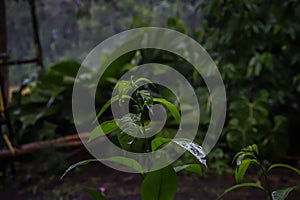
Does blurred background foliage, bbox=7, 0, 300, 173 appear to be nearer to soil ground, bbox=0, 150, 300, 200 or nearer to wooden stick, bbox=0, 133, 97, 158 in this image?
wooden stick, bbox=0, 133, 97, 158

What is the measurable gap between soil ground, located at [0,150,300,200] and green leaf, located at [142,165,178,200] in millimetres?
979

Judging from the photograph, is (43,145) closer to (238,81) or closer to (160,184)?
(238,81)

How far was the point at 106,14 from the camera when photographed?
13.6ft

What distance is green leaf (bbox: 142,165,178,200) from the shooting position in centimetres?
70

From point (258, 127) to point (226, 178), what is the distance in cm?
43

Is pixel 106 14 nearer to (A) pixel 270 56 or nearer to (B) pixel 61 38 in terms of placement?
(B) pixel 61 38

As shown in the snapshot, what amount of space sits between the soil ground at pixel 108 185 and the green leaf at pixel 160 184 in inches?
38.5

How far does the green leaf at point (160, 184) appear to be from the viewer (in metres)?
0.70

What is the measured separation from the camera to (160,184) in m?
0.71

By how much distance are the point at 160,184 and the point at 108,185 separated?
4.31 feet

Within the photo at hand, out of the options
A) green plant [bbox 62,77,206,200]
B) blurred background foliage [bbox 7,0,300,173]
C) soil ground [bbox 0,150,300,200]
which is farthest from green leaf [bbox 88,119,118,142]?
blurred background foliage [bbox 7,0,300,173]

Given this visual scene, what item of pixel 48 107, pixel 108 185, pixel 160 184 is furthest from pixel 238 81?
pixel 160 184

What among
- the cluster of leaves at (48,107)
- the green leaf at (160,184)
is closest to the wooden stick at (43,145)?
the cluster of leaves at (48,107)

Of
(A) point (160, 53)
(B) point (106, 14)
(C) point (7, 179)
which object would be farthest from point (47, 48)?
(C) point (7, 179)
